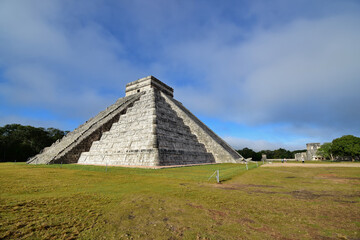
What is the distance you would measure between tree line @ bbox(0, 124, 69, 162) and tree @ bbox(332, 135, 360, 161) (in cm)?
7010

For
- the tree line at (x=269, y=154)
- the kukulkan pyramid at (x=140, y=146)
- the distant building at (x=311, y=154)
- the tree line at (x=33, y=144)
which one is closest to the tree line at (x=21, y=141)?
the tree line at (x=33, y=144)

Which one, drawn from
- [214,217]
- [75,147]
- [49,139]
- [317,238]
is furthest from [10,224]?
[49,139]

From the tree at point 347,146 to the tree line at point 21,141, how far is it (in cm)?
7010

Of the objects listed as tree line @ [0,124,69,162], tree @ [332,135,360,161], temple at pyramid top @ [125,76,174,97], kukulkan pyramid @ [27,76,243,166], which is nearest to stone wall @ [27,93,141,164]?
kukulkan pyramid @ [27,76,243,166]

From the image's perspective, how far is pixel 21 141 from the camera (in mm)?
41531

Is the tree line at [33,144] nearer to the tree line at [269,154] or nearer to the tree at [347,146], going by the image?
→ the tree at [347,146]

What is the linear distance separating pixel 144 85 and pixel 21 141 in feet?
114

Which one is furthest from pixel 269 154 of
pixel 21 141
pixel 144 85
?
pixel 21 141

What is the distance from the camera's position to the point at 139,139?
1808cm

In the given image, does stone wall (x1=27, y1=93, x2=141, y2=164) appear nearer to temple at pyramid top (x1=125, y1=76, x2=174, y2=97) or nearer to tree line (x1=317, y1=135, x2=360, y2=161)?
temple at pyramid top (x1=125, y1=76, x2=174, y2=97)

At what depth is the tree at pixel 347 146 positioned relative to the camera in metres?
32.9

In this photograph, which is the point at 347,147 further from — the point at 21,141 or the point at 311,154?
the point at 21,141

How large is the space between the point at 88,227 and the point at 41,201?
93.9 inches

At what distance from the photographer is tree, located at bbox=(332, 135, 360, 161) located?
32875mm
